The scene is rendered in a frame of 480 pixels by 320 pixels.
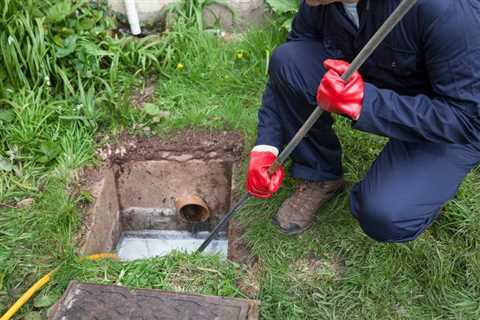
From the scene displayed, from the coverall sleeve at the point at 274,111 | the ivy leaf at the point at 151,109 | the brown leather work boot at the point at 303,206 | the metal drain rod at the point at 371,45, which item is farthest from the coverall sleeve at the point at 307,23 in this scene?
the ivy leaf at the point at 151,109

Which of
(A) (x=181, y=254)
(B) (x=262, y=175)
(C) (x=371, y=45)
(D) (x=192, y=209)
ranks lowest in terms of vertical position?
(D) (x=192, y=209)

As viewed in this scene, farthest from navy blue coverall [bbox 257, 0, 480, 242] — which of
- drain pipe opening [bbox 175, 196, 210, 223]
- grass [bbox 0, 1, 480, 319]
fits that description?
drain pipe opening [bbox 175, 196, 210, 223]

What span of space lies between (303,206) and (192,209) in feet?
2.76

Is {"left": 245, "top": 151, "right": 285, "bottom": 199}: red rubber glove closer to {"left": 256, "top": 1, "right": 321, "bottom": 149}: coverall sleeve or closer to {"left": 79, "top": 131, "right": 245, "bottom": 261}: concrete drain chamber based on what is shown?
{"left": 256, "top": 1, "right": 321, "bottom": 149}: coverall sleeve

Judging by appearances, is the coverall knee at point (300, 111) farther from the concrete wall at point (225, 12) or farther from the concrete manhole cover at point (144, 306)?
the concrete wall at point (225, 12)

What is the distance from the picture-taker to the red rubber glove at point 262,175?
2201 millimetres

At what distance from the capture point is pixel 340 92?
5.74ft

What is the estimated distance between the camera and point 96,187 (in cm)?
273

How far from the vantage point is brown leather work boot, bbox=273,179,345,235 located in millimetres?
2408

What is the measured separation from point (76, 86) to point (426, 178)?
2.07 m

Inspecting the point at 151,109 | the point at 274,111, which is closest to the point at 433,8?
the point at 274,111

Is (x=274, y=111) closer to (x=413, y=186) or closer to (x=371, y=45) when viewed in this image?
(x=413, y=186)

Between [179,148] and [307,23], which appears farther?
[179,148]

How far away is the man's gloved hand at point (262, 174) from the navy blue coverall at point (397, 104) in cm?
7
